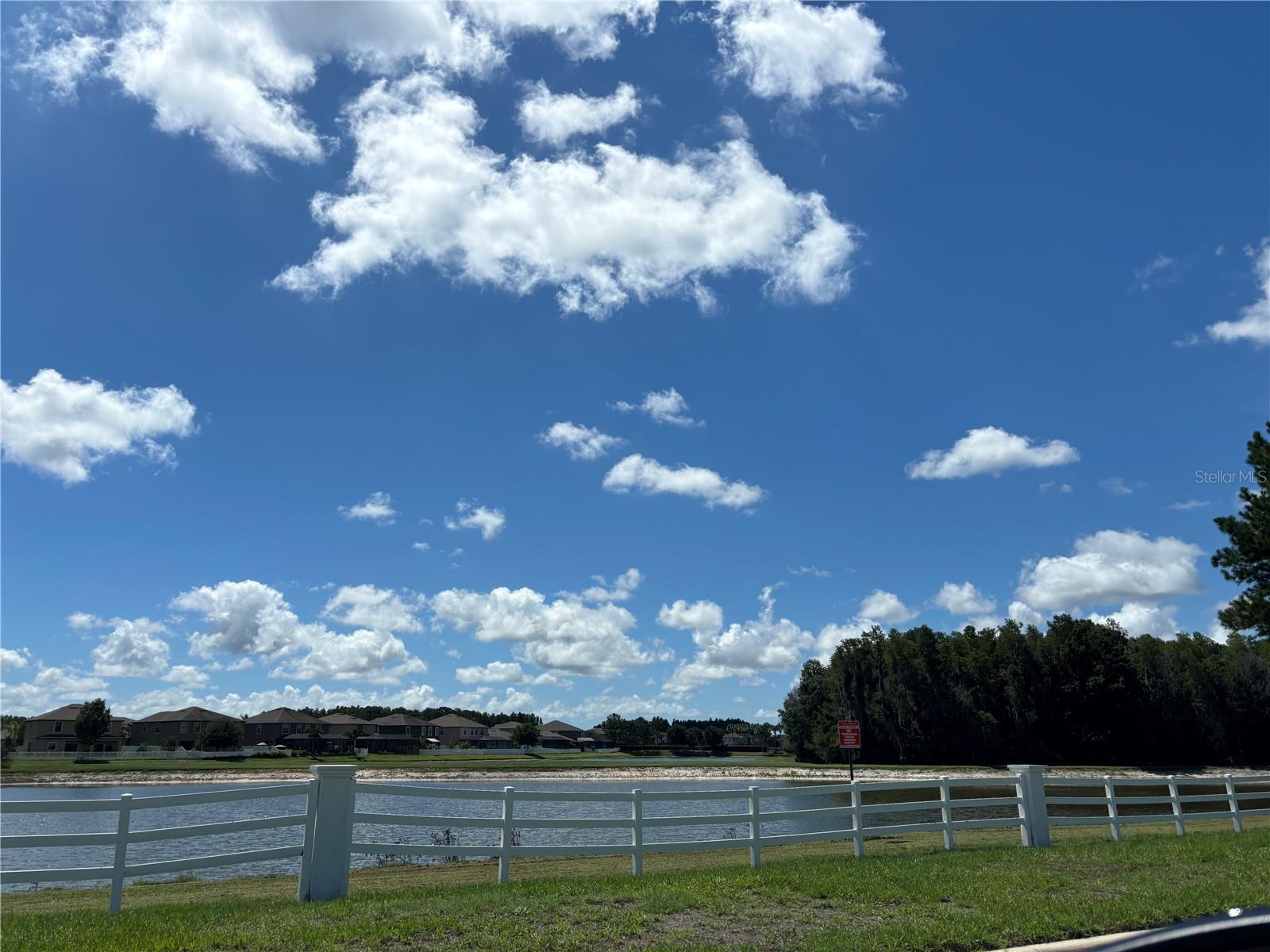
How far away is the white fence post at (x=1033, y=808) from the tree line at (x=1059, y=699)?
74.4 meters

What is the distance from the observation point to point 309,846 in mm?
10555

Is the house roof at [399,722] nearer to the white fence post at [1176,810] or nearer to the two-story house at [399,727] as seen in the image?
the two-story house at [399,727]

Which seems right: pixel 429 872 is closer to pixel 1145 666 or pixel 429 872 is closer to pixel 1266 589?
pixel 1266 589

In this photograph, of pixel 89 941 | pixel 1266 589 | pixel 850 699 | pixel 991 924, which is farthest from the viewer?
pixel 850 699

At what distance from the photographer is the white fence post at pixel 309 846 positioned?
411 inches

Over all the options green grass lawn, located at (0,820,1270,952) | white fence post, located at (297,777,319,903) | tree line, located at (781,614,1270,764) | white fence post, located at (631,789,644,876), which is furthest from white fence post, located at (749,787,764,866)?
tree line, located at (781,614,1270,764)

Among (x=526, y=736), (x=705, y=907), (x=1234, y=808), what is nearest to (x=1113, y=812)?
(x=1234, y=808)

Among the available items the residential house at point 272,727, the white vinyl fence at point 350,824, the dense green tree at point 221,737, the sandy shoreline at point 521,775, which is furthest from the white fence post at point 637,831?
the residential house at point 272,727

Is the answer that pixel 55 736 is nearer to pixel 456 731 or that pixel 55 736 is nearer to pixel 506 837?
pixel 456 731

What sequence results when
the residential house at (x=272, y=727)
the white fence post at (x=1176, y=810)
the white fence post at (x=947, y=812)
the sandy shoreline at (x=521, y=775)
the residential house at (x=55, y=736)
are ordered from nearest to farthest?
the white fence post at (x=947, y=812) → the white fence post at (x=1176, y=810) → the sandy shoreline at (x=521, y=775) → the residential house at (x=55, y=736) → the residential house at (x=272, y=727)

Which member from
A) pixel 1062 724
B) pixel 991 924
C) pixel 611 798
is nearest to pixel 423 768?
pixel 1062 724

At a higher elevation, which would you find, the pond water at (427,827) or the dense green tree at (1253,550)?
the dense green tree at (1253,550)

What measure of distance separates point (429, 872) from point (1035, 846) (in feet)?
34.6

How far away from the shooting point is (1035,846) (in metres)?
15.3
